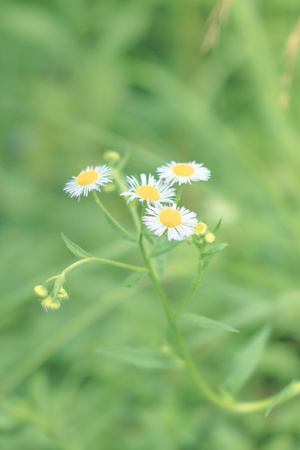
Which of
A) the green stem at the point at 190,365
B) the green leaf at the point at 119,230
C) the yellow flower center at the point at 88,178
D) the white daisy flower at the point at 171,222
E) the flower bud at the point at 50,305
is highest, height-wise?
the yellow flower center at the point at 88,178

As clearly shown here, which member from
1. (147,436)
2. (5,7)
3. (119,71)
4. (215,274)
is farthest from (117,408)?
(5,7)

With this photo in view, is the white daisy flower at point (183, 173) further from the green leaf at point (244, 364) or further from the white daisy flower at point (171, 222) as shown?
the green leaf at point (244, 364)

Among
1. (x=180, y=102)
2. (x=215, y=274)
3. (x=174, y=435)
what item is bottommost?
(x=174, y=435)

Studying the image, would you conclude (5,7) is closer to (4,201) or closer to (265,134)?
(4,201)

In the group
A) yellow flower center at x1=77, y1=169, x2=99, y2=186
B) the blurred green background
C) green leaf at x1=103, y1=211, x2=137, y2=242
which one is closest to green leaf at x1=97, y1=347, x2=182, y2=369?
the blurred green background

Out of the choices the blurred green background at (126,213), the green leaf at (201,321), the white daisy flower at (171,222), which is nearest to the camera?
the white daisy flower at (171,222)

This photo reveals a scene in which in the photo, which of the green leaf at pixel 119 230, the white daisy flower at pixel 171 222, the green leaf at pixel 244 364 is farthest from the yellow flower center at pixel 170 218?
the green leaf at pixel 244 364
